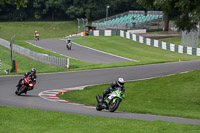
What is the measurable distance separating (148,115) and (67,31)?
73920mm

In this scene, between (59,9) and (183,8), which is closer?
(183,8)

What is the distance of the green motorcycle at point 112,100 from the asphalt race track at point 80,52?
2467cm

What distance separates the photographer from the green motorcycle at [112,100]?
15.2m

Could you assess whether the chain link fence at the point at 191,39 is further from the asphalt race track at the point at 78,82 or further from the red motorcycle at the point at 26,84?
the red motorcycle at the point at 26,84

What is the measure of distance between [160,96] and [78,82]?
7373mm

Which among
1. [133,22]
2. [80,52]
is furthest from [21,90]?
[133,22]

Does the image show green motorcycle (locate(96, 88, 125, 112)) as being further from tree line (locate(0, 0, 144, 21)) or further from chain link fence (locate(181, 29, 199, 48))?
tree line (locate(0, 0, 144, 21))

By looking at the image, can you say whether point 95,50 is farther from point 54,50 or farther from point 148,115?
point 148,115

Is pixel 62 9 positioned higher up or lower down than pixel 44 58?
higher up

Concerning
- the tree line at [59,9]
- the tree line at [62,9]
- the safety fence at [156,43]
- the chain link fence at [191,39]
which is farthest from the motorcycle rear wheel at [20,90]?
the tree line at [59,9]

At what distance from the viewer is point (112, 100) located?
15383 millimetres

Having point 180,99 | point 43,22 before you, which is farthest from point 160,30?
point 180,99

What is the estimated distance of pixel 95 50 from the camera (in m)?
49.1

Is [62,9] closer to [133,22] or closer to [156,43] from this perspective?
[133,22]
